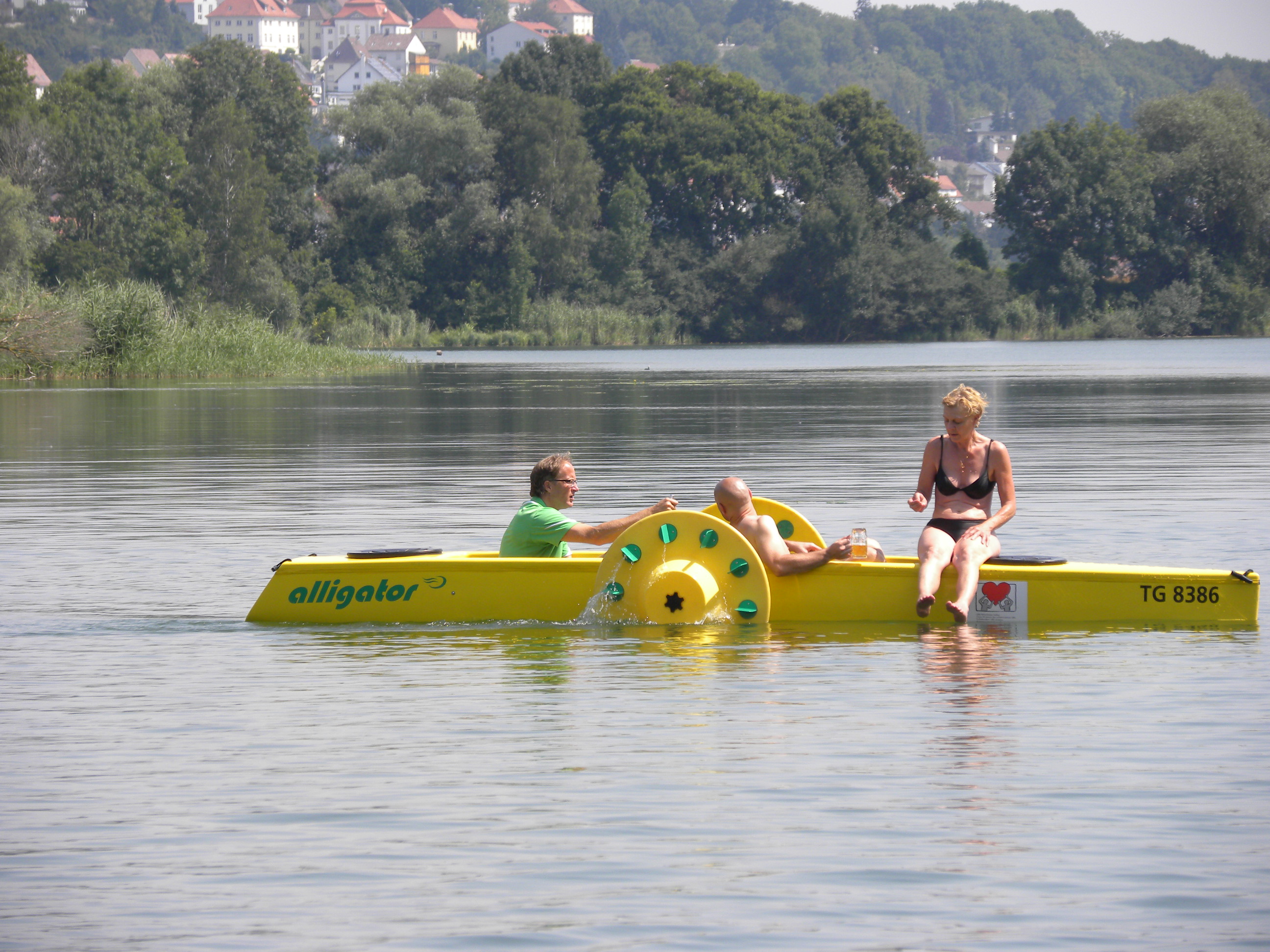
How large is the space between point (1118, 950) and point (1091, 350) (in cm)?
7433

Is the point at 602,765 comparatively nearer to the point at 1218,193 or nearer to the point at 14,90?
the point at 14,90

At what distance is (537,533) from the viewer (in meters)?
10.9

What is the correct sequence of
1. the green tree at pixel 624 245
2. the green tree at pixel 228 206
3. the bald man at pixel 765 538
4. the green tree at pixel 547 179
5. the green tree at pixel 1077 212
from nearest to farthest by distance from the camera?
the bald man at pixel 765 538, the green tree at pixel 228 206, the green tree at pixel 547 179, the green tree at pixel 624 245, the green tree at pixel 1077 212

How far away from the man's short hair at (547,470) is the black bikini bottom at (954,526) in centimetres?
218

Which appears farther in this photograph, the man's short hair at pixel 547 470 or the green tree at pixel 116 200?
the green tree at pixel 116 200

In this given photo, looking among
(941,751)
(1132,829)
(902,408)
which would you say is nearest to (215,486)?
(941,751)

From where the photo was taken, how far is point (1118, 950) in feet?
16.8

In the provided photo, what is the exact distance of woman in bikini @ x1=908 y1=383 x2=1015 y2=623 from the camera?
10.4 meters

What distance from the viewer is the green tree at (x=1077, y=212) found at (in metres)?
92.8

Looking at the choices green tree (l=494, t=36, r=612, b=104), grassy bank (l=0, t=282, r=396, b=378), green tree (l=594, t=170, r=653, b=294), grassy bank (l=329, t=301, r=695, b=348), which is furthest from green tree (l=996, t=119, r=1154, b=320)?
grassy bank (l=0, t=282, r=396, b=378)

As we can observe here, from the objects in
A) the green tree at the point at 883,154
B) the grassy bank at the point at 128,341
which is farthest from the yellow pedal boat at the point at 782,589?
the green tree at the point at 883,154

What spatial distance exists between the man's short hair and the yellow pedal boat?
17.5 inches

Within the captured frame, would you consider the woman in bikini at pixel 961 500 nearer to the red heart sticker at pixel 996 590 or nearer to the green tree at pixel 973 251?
the red heart sticker at pixel 996 590

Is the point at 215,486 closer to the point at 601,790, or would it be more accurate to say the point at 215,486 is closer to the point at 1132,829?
the point at 601,790
